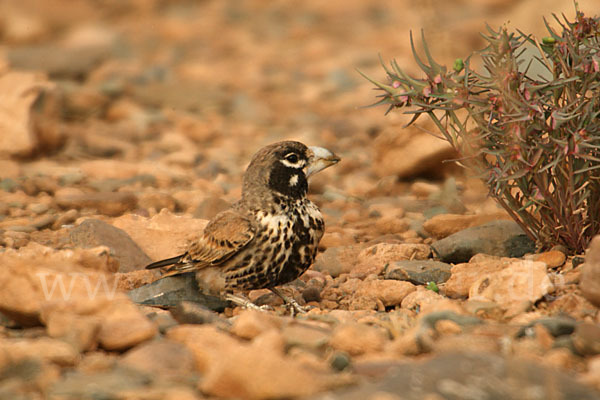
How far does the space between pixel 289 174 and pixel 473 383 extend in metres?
2.79

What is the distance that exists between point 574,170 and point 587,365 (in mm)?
1787

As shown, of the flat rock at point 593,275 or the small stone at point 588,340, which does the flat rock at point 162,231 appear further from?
the small stone at point 588,340

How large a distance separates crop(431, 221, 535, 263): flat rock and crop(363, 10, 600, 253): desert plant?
1.70ft

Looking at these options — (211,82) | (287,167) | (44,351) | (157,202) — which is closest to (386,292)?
(287,167)

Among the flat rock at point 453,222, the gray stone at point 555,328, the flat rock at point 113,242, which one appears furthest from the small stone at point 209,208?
the gray stone at point 555,328

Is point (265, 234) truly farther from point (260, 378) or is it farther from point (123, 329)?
point (260, 378)

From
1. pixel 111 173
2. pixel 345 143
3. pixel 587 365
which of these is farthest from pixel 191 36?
pixel 587 365

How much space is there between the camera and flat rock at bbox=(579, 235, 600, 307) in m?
4.15

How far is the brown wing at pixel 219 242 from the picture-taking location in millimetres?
5348

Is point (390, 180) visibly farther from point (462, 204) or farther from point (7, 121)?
point (7, 121)

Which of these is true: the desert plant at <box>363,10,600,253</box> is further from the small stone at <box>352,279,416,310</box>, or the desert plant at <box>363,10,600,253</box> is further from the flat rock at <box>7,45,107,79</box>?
the flat rock at <box>7,45,107,79</box>

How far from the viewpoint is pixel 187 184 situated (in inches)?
339

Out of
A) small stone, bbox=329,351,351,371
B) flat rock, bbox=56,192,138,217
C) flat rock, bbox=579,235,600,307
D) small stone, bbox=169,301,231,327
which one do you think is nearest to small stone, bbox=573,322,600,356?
flat rock, bbox=579,235,600,307

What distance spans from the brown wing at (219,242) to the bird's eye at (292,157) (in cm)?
51
